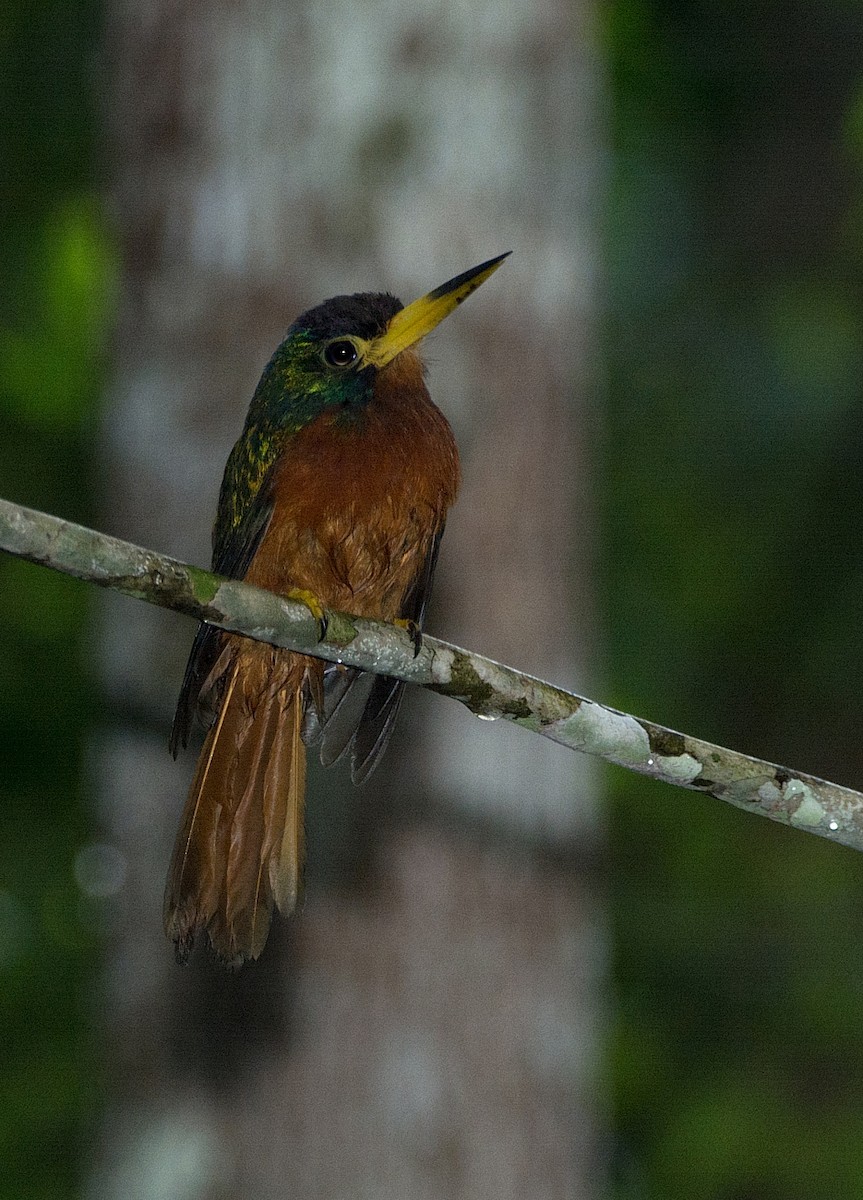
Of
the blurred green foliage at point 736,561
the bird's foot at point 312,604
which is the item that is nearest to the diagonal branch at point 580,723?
the bird's foot at point 312,604

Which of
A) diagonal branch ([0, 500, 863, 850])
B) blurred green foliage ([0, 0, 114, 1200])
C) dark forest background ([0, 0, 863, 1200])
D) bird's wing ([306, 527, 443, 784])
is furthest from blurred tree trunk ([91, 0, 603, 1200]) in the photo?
diagonal branch ([0, 500, 863, 850])

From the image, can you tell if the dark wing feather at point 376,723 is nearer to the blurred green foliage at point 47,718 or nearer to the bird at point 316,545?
the bird at point 316,545

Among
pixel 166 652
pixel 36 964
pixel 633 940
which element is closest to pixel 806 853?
pixel 633 940

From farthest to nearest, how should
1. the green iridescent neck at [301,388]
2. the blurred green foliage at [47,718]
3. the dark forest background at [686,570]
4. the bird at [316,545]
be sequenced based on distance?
the dark forest background at [686,570]
the blurred green foliage at [47,718]
the green iridescent neck at [301,388]
the bird at [316,545]

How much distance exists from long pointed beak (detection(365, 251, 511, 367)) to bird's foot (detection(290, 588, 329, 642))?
46 centimetres

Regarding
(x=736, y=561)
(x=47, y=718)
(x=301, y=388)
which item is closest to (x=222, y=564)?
(x=301, y=388)

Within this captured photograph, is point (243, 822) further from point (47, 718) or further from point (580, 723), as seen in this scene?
point (47, 718)

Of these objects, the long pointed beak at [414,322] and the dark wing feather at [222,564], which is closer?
the long pointed beak at [414,322]

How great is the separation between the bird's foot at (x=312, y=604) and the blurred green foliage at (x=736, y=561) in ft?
8.45

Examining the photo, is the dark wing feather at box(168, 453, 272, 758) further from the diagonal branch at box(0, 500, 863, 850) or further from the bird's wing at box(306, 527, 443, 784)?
the diagonal branch at box(0, 500, 863, 850)

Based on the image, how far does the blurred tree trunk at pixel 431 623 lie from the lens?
10.1ft

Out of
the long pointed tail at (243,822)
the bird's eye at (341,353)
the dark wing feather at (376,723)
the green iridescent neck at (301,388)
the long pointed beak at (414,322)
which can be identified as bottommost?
the long pointed tail at (243,822)

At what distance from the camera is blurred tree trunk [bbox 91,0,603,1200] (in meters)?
3.08

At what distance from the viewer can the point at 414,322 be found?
9.09 feet
